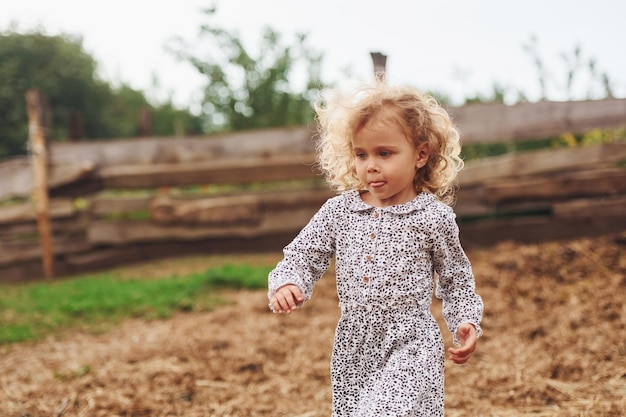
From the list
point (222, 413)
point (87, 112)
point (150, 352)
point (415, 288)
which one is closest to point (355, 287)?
point (415, 288)

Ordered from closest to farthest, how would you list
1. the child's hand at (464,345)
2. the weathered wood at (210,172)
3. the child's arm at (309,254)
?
the child's hand at (464,345) < the child's arm at (309,254) < the weathered wood at (210,172)

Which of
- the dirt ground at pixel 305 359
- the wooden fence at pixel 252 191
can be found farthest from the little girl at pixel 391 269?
the wooden fence at pixel 252 191

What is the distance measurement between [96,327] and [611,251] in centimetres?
446

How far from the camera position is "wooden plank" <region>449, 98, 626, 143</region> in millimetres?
6559

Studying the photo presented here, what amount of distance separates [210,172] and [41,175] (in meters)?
2.00

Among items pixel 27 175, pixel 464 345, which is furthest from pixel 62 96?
pixel 464 345

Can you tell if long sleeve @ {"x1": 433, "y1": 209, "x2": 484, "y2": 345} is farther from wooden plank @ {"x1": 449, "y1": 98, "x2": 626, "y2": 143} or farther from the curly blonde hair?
wooden plank @ {"x1": 449, "y1": 98, "x2": 626, "y2": 143}

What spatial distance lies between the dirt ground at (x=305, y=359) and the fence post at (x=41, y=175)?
274 centimetres

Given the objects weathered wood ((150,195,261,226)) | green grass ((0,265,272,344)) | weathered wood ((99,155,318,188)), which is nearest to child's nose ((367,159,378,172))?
green grass ((0,265,272,344))

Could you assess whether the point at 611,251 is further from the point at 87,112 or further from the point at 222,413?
the point at 87,112

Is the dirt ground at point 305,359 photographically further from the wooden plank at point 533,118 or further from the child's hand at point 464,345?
the wooden plank at point 533,118

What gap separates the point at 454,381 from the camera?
11.1ft

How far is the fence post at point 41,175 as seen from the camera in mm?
7406

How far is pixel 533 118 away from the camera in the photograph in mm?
6734
